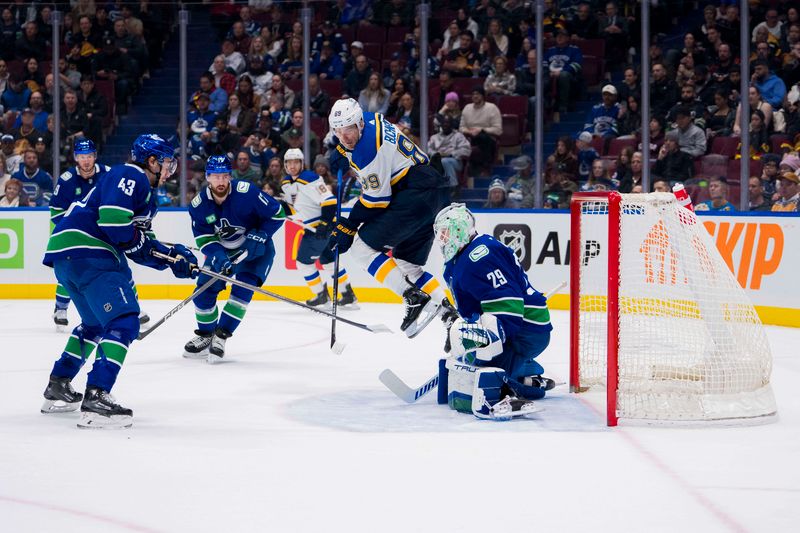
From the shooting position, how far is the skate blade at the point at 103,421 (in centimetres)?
435

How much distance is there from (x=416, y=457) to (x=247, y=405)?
4.16ft

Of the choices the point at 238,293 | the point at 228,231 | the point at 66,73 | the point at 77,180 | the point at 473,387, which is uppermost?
the point at 66,73

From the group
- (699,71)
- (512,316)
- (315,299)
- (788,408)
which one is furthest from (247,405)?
(699,71)

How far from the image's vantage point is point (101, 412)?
434 cm

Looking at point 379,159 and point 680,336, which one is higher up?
point 379,159

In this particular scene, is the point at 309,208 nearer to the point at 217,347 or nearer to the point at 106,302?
the point at 217,347

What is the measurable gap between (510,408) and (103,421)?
1.50 metres

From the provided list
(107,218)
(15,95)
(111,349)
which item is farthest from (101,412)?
(15,95)

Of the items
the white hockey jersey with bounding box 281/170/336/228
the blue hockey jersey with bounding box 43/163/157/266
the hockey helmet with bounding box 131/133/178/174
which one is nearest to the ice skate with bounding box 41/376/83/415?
the blue hockey jersey with bounding box 43/163/157/266

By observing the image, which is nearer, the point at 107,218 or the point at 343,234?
the point at 107,218

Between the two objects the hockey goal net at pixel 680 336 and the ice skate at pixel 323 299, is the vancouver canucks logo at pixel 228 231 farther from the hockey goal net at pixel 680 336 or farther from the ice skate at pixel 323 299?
the ice skate at pixel 323 299

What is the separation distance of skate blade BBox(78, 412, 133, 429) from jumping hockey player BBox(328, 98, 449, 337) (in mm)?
1592

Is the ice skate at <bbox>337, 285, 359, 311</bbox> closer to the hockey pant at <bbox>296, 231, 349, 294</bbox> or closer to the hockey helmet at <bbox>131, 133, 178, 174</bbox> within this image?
the hockey pant at <bbox>296, 231, 349, 294</bbox>

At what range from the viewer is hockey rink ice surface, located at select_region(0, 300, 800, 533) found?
315 cm
